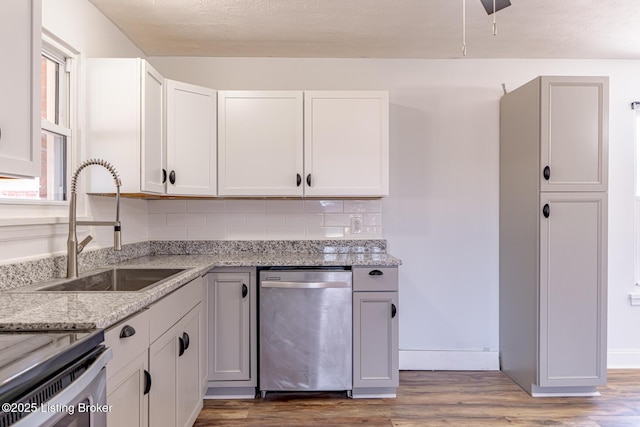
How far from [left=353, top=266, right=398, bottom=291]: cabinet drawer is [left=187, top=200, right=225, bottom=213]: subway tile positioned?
3.99 feet

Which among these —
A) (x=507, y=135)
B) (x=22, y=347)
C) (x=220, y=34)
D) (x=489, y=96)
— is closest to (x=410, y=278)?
(x=507, y=135)

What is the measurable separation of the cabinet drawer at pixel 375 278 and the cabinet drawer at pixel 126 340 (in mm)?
1311

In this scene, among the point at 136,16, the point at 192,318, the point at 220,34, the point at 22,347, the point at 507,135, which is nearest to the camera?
the point at 22,347

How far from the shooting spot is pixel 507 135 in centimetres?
287

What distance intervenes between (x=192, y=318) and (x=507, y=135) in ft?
8.30

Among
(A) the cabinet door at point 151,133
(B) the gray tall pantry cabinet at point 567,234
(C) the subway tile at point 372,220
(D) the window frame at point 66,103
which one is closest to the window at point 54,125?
(D) the window frame at point 66,103

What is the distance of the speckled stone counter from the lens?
113 cm

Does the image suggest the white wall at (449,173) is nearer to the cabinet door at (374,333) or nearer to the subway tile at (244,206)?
the cabinet door at (374,333)

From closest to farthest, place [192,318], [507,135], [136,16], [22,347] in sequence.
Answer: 1. [22,347]
2. [192,318]
3. [136,16]
4. [507,135]

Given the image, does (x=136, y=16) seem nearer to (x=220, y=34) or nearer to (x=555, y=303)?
(x=220, y=34)

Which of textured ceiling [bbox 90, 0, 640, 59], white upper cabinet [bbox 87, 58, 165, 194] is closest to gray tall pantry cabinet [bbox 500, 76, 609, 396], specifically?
textured ceiling [bbox 90, 0, 640, 59]

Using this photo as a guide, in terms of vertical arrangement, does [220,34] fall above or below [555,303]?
above

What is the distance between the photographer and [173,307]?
1758 millimetres

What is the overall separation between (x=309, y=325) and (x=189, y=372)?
0.75 m
